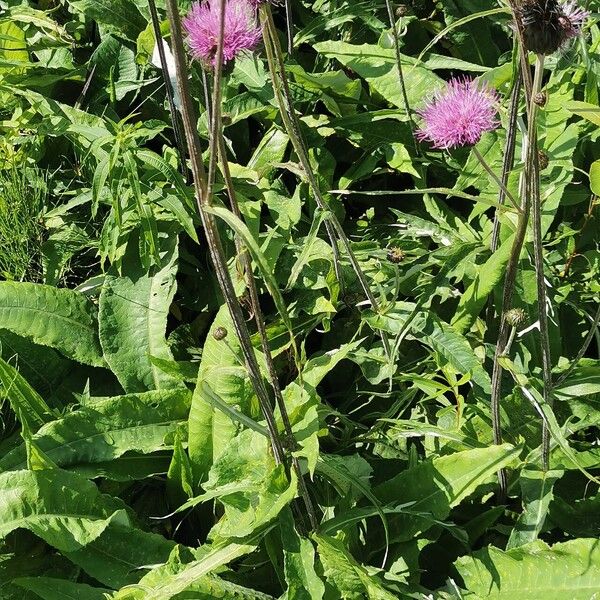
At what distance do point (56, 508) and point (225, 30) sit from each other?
3.48ft

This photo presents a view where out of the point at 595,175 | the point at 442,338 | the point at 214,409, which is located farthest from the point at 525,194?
the point at 214,409

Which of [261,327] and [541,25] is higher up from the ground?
[541,25]

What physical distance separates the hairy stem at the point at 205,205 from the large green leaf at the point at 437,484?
14.1 inches

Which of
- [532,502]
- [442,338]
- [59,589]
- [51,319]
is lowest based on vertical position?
[59,589]

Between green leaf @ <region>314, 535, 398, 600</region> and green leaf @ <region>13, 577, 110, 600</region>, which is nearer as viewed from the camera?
green leaf @ <region>314, 535, 398, 600</region>

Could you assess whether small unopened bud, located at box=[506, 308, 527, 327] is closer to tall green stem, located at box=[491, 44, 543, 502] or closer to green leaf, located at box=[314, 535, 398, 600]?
tall green stem, located at box=[491, 44, 543, 502]

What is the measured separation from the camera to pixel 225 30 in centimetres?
176

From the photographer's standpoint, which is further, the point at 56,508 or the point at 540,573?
the point at 56,508

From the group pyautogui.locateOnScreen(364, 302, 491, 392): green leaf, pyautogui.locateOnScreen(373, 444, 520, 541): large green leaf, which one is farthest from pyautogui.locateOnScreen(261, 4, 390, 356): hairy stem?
pyautogui.locateOnScreen(373, 444, 520, 541): large green leaf

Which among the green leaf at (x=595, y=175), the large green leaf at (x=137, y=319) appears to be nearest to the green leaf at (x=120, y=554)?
the large green leaf at (x=137, y=319)

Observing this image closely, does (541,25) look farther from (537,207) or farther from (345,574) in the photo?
(345,574)

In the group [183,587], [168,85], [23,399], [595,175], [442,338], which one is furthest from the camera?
[168,85]

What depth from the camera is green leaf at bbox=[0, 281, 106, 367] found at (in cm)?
234

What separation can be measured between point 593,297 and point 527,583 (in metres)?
0.82
